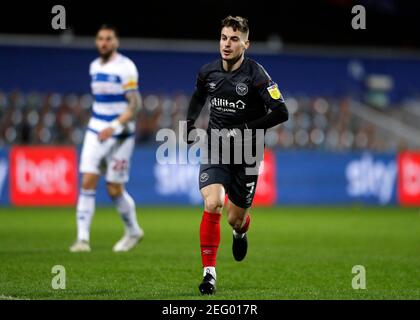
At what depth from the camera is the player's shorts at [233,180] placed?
7.95 m

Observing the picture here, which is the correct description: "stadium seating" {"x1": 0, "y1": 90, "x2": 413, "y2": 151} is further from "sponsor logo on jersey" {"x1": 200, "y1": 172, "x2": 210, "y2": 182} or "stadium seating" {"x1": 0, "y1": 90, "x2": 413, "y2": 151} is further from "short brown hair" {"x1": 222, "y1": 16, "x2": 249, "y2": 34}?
"short brown hair" {"x1": 222, "y1": 16, "x2": 249, "y2": 34}

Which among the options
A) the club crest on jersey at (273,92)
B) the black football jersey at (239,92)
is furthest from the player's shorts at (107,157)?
the club crest on jersey at (273,92)

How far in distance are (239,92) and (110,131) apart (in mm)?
3414

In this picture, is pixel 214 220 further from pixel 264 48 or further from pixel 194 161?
pixel 264 48

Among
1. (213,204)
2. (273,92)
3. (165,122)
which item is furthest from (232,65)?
(165,122)

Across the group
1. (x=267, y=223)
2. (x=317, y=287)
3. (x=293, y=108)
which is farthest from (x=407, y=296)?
(x=293, y=108)

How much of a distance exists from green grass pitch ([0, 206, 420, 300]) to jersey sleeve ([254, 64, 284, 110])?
164cm

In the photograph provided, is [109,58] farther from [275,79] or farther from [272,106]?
[275,79]

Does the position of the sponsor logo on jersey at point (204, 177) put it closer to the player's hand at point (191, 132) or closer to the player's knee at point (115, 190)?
the player's hand at point (191, 132)

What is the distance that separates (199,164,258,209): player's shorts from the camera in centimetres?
795

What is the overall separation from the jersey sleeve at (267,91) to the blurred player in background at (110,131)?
348 centimetres

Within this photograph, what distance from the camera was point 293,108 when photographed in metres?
24.6

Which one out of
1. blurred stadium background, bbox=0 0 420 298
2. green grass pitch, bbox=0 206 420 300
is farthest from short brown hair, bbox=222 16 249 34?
blurred stadium background, bbox=0 0 420 298

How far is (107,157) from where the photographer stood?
1136 centimetres
